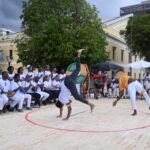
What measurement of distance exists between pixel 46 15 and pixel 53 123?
2324 cm

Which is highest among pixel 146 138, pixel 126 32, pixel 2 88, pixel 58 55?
pixel 126 32

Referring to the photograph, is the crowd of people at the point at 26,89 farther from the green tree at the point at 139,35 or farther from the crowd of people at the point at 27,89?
the green tree at the point at 139,35

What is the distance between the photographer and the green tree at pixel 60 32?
3027 centimetres

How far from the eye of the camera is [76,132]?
9.08 m

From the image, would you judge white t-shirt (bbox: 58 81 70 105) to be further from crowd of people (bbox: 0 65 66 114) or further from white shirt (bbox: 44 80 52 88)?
white shirt (bbox: 44 80 52 88)

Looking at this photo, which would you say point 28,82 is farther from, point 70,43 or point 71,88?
point 70,43

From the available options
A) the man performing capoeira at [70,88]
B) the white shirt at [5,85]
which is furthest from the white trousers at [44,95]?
the man performing capoeira at [70,88]

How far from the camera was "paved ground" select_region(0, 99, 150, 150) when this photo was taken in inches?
298

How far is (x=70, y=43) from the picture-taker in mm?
29953

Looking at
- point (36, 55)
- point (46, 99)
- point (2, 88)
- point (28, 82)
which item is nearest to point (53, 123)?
point (2, 88)

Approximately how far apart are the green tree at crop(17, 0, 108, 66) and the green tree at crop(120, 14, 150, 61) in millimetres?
6677

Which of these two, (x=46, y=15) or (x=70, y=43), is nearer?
(x=70, y=43)

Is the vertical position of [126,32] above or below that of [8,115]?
above

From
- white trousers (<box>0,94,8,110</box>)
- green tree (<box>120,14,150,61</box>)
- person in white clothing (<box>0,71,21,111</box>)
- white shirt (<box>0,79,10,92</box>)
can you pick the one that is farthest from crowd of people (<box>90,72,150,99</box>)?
green tree (<box>120,14,150,61</box>)
